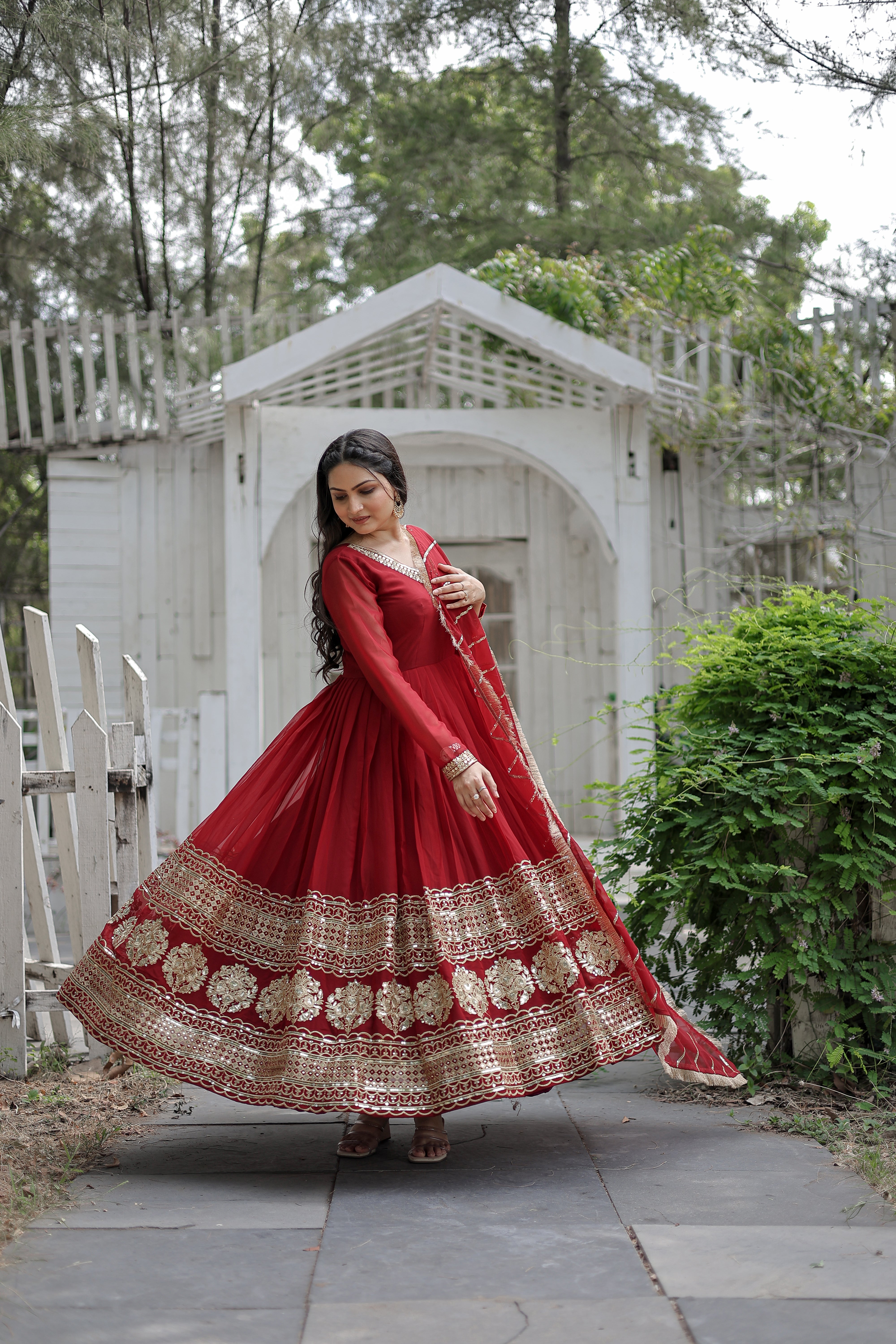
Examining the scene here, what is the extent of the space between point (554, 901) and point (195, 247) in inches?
317

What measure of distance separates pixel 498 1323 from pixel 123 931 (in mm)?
1284

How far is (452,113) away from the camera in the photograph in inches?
404

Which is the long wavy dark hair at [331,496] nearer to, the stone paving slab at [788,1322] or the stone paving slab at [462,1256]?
the stone paving slab at [462,1256]

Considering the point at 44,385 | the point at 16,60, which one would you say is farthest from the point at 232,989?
the point at 44,385

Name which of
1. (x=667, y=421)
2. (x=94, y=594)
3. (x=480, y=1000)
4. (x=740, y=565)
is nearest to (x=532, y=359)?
(x=667, y=421)

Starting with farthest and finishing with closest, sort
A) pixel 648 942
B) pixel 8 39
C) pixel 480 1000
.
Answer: pixel 8 39
pixel 648 942
pixel 480 1000

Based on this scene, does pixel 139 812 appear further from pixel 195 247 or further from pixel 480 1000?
pixel 195 247

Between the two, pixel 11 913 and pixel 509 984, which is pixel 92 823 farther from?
pixel 509 984

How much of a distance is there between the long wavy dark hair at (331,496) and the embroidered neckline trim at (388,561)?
9 cm

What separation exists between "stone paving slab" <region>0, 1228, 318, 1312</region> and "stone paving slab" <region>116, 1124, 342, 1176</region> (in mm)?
418

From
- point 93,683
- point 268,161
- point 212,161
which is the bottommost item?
point 93,683

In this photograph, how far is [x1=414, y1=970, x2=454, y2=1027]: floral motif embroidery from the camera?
254 centimetres

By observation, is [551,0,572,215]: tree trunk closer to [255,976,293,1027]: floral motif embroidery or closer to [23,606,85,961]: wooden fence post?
[23,606,85,961]: wooden fence post

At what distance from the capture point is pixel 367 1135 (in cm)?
276
